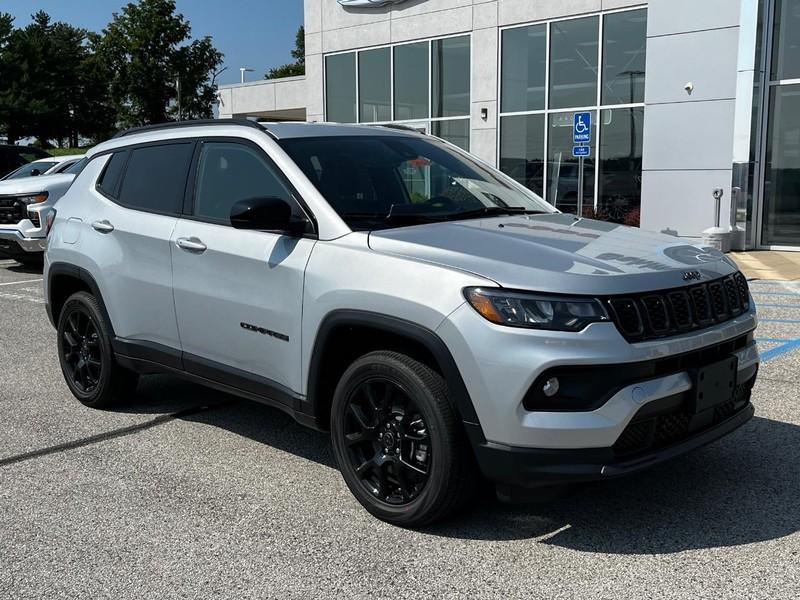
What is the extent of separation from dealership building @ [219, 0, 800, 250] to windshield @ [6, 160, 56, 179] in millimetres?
4114

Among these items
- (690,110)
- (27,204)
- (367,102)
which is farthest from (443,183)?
(367,102)

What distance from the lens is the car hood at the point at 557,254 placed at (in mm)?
3299

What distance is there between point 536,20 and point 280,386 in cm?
1654

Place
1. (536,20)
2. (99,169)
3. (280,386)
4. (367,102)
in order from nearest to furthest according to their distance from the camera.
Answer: (280,386), (99,169), (536,20), (367,102)

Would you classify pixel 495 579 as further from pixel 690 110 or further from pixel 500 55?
pixel 500 55

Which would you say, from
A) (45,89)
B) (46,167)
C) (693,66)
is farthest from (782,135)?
(45,89)

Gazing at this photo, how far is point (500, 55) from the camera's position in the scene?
19.7 meters

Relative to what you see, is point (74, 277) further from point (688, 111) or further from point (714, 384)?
point (688, 111)

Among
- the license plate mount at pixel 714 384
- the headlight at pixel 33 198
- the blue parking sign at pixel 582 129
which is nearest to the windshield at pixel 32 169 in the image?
the headlight at pixel 33 198

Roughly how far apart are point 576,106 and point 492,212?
49.0 ft

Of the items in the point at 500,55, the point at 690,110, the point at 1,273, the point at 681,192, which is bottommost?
the point at 1,273

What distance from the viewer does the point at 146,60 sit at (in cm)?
7012

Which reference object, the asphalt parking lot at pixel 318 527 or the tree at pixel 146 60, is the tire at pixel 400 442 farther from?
the tree at pixel 146 60

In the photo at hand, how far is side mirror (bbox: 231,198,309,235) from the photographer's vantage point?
3.94 meters
